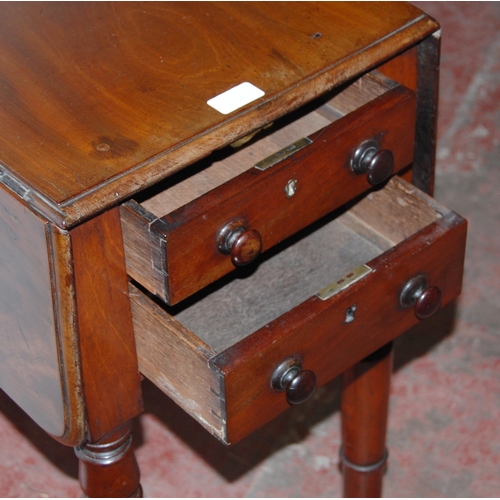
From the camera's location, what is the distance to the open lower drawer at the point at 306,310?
3.18 ft

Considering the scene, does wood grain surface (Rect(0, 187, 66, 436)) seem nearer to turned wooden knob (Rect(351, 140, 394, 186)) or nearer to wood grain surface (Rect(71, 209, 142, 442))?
wood grain surface (Rect(71, 209, 142, 442))

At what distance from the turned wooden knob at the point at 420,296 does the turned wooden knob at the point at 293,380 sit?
128 mm

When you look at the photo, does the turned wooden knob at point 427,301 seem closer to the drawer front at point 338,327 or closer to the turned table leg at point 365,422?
the drawer front at point 338,327

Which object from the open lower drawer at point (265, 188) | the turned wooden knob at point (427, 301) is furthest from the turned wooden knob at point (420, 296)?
the open lower drawer at point (265, 188)

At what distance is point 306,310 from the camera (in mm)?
989

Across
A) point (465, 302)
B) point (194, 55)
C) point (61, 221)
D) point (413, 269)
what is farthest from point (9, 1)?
point (465, 302)

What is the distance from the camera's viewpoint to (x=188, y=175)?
1074mm

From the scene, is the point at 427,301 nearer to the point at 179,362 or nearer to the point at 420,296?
the point at 420,296

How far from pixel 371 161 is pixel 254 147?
0.13 meters

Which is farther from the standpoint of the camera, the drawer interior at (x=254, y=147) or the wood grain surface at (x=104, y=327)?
the drawer interior at (x=254, y=147)

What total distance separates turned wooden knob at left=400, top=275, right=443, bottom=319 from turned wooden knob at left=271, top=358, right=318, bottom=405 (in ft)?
0.42

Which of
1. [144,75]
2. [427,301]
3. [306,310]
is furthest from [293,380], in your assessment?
[144,75]

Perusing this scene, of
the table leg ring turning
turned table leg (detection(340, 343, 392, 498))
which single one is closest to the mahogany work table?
turned table leg (detection(340, 343, 392, 498))

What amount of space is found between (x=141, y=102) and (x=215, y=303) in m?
0.25
